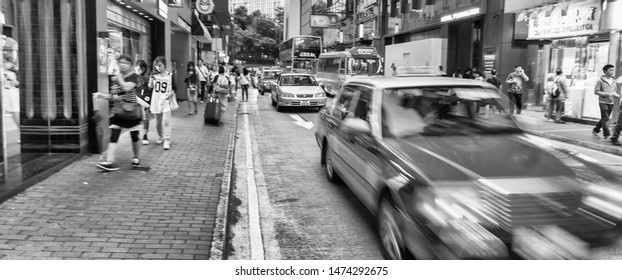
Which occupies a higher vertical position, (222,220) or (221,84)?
(221,84)

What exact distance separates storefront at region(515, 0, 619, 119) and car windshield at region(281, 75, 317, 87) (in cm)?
842

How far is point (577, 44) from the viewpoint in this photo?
56.3 feet

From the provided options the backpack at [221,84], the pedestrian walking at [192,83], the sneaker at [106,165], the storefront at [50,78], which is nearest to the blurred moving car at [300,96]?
the pedestrian walking at [192,83]

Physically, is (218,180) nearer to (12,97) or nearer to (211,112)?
(12,97)

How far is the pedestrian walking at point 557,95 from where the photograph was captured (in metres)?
14.9

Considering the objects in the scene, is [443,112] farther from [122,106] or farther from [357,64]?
[357,64]

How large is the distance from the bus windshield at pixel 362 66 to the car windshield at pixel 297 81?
6096 mm

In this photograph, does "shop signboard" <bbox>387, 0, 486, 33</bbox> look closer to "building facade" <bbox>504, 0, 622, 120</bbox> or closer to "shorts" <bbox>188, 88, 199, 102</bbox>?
"building facade" <bbox>504, 0, 622, 120</bbox>

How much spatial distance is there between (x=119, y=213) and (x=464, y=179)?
3393 mm

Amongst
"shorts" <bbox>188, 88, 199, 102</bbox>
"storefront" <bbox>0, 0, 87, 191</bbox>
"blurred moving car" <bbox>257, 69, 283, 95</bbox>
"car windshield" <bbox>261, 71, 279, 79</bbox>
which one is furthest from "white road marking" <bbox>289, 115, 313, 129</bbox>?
"car windshield" <bbox>261, 71, 279, 79</bbox>

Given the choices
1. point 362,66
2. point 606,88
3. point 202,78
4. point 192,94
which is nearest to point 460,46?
point 362,66

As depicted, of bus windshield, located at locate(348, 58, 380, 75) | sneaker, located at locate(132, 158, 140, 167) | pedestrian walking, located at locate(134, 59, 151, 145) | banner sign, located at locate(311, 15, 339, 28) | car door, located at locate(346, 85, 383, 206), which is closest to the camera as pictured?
car door, located at locate(346, 85, 383, 206)

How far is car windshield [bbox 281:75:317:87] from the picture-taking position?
802 inches

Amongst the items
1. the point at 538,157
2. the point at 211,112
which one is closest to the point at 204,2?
the point at 211,112
